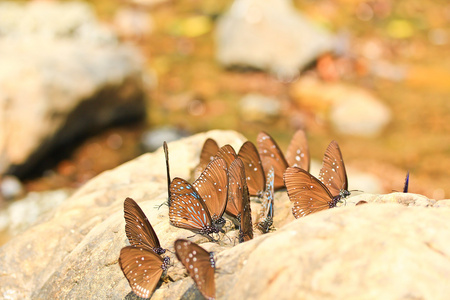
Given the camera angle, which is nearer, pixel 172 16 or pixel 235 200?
pixel 235 200

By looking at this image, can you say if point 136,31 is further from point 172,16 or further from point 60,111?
point 60,111

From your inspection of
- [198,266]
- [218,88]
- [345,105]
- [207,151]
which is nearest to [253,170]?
[207,151]

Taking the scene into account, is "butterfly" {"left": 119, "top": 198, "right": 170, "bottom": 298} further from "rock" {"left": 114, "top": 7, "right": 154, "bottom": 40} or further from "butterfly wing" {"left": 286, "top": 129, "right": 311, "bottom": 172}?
"rock" {"left": 114, "top": 7, "right": 154, "bottom": 40}

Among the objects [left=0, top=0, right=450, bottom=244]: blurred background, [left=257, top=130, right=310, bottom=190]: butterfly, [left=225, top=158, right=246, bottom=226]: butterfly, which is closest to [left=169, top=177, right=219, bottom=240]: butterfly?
[left=225, top=158, right=246, bottom=226]: butterfly

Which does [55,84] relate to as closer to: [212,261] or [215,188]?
[215,188]

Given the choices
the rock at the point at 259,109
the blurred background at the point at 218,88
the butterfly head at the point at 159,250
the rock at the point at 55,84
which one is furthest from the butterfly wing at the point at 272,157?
the rock at the point at 259,109

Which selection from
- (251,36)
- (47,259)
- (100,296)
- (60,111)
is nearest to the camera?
(100,296)

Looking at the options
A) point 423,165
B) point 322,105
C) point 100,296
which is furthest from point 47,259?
point 322,105
